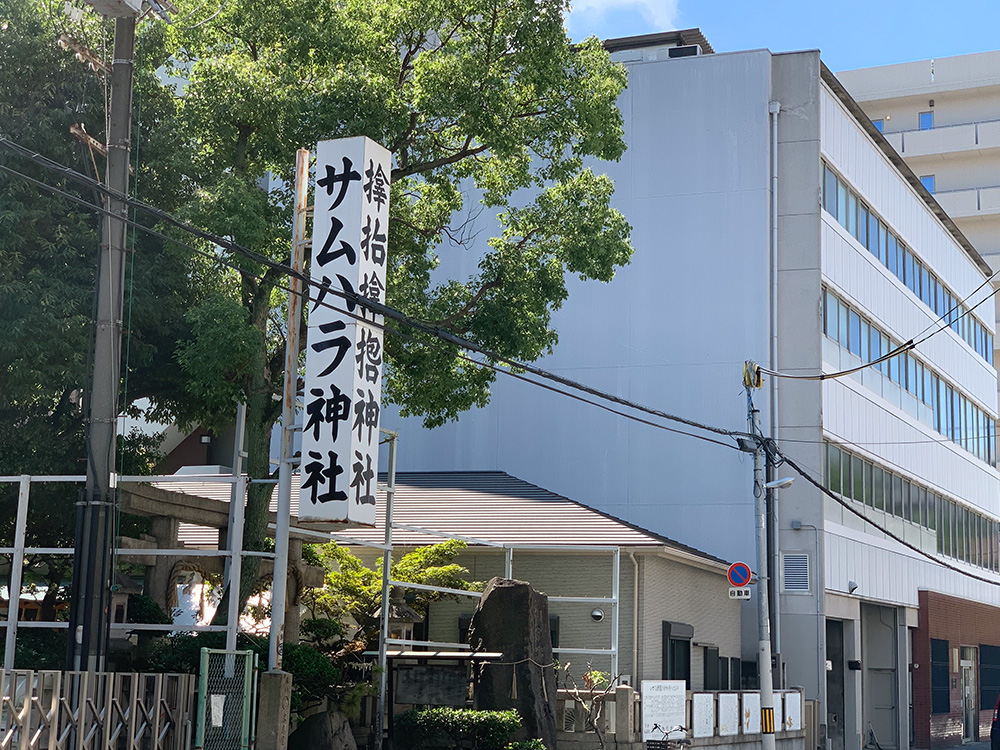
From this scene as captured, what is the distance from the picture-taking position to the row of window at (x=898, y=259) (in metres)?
36.4

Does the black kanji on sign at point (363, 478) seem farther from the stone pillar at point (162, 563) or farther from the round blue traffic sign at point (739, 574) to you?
the round blue traffic sign at point (739, 574)

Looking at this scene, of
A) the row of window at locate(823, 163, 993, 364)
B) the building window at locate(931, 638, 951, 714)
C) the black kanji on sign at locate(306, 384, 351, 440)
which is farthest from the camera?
the building window at locate(931, 638, 951, 714)

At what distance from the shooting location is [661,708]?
72.1 feet

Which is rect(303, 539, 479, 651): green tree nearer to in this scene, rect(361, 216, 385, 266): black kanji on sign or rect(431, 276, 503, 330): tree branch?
rect(431, 276, 503, 330): tree branch

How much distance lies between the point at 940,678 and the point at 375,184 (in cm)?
3163

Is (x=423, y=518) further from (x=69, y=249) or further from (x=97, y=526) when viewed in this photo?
(x=97, y=526)

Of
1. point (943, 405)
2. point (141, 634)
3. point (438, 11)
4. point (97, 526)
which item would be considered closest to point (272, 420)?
point (141, 634)

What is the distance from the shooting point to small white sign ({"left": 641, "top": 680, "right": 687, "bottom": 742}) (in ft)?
70.8

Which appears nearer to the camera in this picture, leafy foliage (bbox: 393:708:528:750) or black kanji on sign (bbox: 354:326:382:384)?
black kanji on sign (bbox: 354:326:382:384)

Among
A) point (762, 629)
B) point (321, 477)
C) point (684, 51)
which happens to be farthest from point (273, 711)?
point (684, 51)

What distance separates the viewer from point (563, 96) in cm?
2134

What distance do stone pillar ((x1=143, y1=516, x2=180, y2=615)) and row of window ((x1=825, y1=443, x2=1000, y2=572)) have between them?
19.0m

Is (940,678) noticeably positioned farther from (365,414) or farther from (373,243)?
(373,243)

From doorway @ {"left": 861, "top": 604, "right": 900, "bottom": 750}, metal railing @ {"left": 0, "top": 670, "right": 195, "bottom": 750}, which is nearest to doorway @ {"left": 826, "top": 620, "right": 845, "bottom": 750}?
doorway @ {"left": 861, "top": 604, "right": 900, "bottom": 750}
